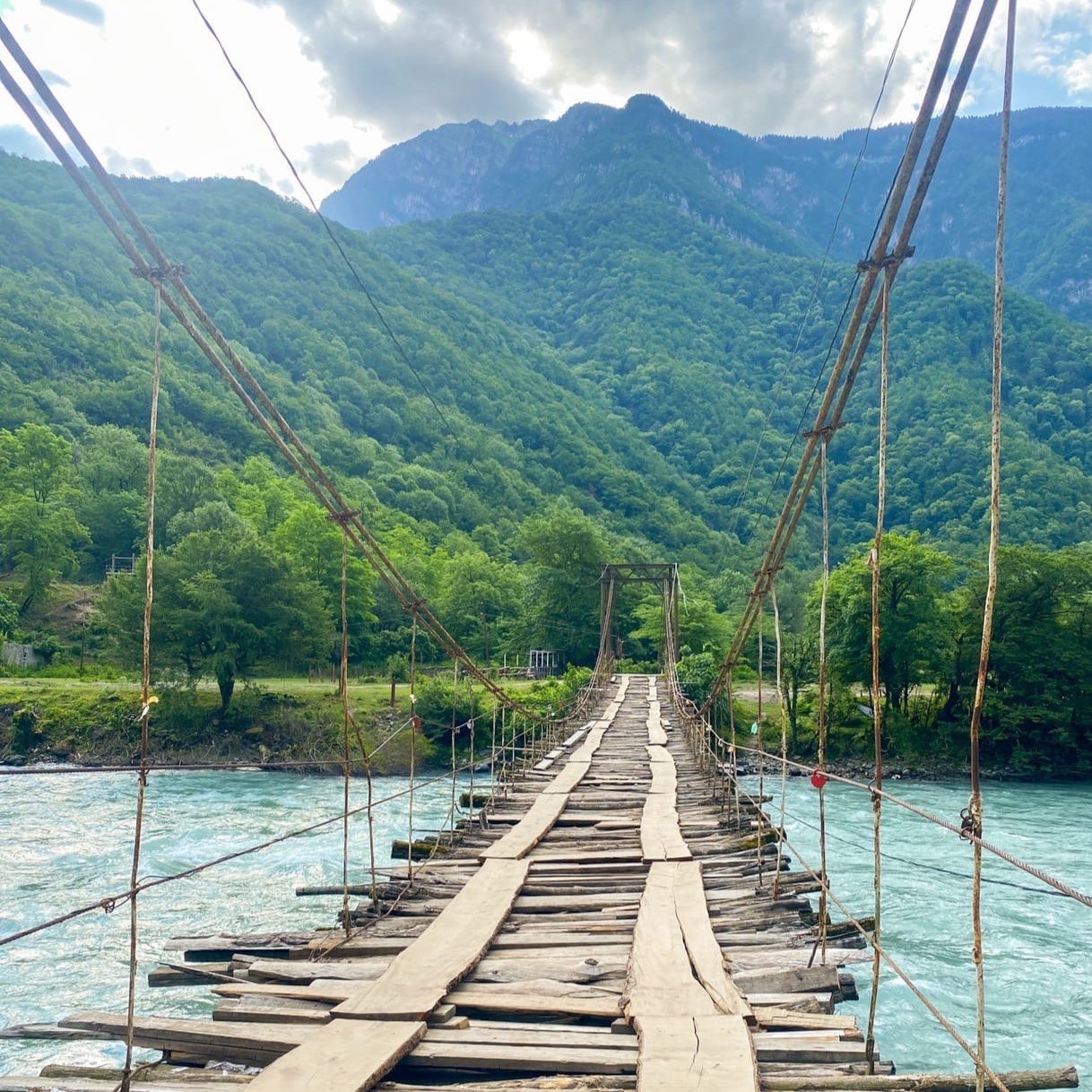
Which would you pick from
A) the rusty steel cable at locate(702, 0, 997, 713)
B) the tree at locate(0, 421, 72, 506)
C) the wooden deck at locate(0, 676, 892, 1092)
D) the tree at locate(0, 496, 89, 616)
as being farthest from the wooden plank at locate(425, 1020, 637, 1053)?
the tree at locate(0, 421, 72, 506)

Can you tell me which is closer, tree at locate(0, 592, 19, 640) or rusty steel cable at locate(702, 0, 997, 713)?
rusty steel cable at locate(702, 0, 997, 713)

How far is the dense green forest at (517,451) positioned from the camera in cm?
2891

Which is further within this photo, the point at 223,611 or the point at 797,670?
the point at 797,670

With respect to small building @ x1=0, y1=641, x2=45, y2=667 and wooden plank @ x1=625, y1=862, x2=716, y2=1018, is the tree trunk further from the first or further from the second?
wooden plank @ x1=625, y1=862, x2=716, y2=1018

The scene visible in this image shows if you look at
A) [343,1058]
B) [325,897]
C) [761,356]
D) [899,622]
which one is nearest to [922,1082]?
[343,1058]

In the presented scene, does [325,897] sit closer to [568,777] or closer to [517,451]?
[568,777]

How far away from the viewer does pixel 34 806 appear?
18016mm

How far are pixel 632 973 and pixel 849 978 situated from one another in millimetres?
972

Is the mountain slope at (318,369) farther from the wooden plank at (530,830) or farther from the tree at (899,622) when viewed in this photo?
the wooden plank at (530,830)

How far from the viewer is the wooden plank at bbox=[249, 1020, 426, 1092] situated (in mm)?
2562

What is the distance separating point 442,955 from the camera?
3.82 m

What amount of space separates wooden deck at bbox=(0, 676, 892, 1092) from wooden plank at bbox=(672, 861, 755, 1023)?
1cm

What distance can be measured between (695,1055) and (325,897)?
37.0ft

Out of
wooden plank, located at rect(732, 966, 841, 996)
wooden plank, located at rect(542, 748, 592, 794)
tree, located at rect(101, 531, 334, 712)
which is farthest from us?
tree, located at rect(101, 531, 334, 712)
